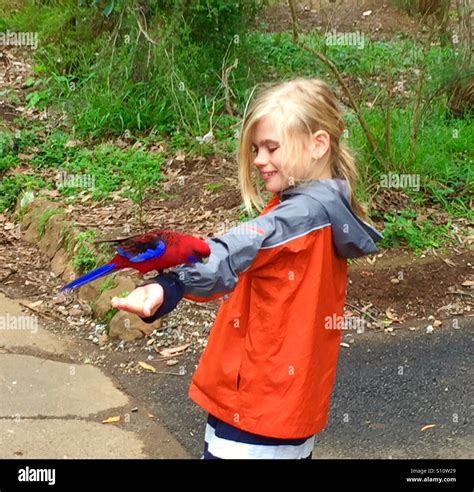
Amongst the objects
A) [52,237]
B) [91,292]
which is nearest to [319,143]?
[91,292]

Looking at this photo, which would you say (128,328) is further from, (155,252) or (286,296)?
(155,252)

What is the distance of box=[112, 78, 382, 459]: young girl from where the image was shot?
8.06 ft

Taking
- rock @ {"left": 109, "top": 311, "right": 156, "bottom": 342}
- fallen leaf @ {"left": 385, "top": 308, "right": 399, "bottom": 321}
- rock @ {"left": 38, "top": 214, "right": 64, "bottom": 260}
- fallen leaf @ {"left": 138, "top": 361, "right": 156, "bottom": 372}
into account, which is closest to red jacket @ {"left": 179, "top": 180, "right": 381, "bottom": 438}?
fallen leaf @ {"left": 138, "top": 361, "right": 156, "bottom": 372}

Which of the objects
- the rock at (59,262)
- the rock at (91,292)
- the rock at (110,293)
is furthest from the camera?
the rock at (59,262)

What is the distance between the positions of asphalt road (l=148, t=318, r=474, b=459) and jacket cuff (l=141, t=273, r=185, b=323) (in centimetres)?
196

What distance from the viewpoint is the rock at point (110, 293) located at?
5277mm

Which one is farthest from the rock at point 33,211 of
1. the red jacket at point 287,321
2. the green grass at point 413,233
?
the red jacket at point 287,321

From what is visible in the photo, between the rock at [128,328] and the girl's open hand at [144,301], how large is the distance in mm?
3017

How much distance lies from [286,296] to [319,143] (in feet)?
1.68

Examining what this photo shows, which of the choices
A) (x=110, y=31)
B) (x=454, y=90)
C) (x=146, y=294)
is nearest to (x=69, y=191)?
(x=110, y=31)

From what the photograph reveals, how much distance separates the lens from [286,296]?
2.46m

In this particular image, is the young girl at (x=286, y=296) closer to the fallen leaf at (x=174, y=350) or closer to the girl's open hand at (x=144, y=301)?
the girl's open hand at (x=144, y=301)

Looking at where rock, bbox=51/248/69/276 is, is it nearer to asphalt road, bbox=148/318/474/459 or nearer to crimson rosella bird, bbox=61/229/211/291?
asphalt road, bbox=148/318/474/459

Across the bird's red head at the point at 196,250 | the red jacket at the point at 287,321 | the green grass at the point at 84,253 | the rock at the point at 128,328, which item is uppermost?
the bird's red head at the point at 196,250
